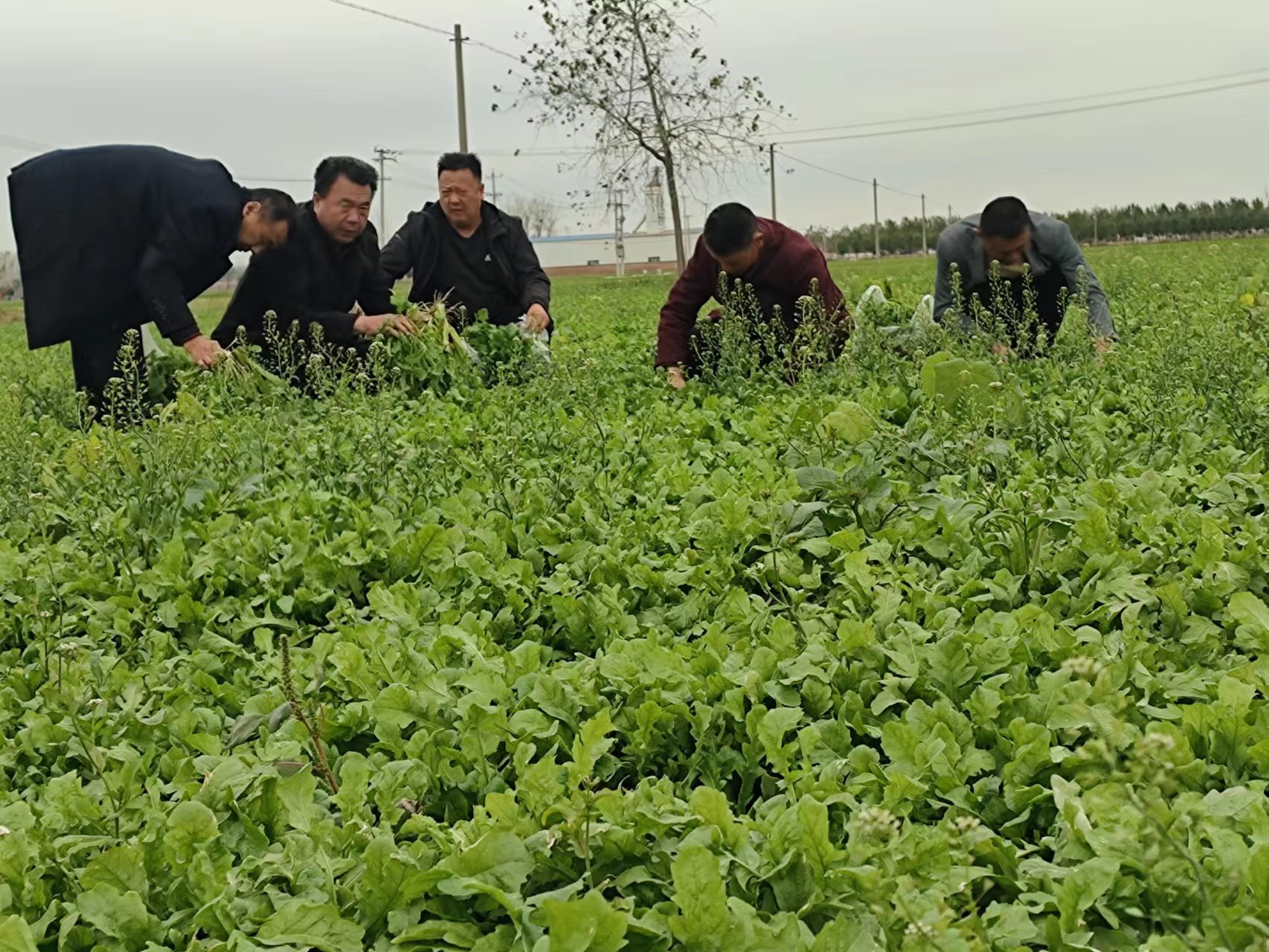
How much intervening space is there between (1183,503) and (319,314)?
5230 mm

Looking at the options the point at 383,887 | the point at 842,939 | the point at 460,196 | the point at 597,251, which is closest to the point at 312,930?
the point at 383,887

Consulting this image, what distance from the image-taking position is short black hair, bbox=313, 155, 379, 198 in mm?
7426

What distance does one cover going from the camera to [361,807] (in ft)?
7.04

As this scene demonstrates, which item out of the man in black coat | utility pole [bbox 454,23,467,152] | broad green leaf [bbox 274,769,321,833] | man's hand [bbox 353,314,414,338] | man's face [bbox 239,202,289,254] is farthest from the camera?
utility pole [bbox 454,23,467,152]

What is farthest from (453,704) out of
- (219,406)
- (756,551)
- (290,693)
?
(219,406)

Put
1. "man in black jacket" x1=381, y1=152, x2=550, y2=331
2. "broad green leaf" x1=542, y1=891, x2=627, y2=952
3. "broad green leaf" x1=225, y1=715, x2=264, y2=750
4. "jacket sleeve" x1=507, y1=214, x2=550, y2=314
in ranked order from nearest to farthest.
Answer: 1. "broad green leaf" x1=542, y1=891, x2=627, y2=952
2. "broad green leaf" x1=225, y1=715, x2=264, y2=750
3. "man in black jacket" x1=381, y1=152, x2=550, y2=331
4. "jacket sleeve" x1=507, y1=214, x2=550, y2=314

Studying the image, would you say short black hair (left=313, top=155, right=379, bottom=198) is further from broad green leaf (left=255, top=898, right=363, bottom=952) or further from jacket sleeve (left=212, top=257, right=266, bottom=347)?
broad green leaf (left=255, top=898, right=363, bottom=952)

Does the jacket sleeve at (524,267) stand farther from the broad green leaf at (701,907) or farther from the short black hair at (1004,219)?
the broad green leaf at (701,907)

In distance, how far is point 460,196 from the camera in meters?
8.19

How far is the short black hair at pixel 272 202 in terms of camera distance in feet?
23.3

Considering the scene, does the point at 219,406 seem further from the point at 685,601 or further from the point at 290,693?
the point at 290,693

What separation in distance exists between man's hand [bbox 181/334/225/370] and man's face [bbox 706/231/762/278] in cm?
258

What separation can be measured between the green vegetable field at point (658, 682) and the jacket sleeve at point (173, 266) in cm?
186

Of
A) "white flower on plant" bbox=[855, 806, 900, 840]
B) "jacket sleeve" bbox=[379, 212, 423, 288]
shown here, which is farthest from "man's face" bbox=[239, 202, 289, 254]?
"white flower on plant" bbox=[855, 806, 900, 840]
